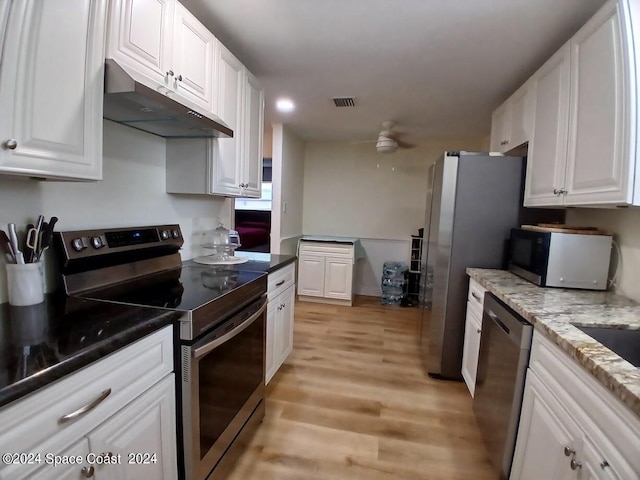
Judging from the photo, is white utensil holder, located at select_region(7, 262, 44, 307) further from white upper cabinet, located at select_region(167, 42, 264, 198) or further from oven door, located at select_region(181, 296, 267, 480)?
white upper cabinet, located at select_region(167, 42, 264, 198)

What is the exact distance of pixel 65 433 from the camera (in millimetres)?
747

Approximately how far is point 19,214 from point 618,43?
238cm

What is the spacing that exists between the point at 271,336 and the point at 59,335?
1286 mm

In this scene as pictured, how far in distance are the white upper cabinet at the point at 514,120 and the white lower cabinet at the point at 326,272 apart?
6.76 feet

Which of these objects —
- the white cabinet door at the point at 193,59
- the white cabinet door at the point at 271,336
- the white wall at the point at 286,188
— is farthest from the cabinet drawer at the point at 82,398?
the white wall at the point at 286,188

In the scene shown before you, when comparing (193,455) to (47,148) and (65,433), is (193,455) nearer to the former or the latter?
(65,433)

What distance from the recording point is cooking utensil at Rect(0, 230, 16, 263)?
1.05 meters

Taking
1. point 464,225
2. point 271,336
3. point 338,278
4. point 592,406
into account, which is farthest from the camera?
point 338,278

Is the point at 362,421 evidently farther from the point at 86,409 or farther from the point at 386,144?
the point at 386,144

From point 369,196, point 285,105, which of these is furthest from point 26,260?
point 369,196

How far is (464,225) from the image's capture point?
2.23 meters

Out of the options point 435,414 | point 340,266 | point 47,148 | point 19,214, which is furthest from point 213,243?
point 340,266

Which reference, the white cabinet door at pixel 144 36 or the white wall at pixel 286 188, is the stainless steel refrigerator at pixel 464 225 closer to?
the white cabinet door at pixel 144 36

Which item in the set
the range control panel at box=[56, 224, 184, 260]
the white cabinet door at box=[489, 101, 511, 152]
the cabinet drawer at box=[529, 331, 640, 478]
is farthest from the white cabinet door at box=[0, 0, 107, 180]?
the white cabinet door at box=[489, 101, 511, 152]
